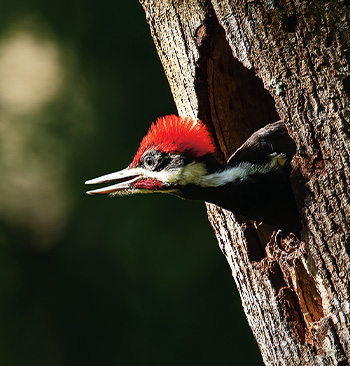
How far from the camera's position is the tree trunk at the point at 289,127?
1.77 metres

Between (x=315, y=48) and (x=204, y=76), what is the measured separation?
61cm

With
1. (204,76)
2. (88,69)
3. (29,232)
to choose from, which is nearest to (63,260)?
(29,232)

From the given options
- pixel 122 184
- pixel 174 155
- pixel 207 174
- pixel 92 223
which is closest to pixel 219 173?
pixel 207 174

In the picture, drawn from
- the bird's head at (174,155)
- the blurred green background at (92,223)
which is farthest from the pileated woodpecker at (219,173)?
the blurred green background at (92,223)

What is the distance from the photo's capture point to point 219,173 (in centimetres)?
213

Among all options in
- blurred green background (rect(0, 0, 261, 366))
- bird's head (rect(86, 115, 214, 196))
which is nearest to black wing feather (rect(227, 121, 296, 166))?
bird's head (rect(86, 115, 214, 196))

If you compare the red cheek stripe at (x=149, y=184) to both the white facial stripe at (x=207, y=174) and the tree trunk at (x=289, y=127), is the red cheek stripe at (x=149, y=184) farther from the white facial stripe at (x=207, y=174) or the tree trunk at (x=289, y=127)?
the tree trunk at (x=289, y=127)

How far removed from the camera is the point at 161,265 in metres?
4.65

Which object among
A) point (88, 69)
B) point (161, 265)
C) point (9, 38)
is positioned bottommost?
point (161, 265)

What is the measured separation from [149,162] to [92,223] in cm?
277

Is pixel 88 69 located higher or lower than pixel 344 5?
higher

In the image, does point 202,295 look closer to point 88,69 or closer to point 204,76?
point 88,69

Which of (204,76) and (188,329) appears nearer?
(204,76)

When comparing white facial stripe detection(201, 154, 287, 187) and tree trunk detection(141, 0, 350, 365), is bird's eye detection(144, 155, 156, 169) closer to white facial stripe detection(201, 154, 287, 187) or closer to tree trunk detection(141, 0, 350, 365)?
white facial stripe detection(201, 154, 287, 187)
